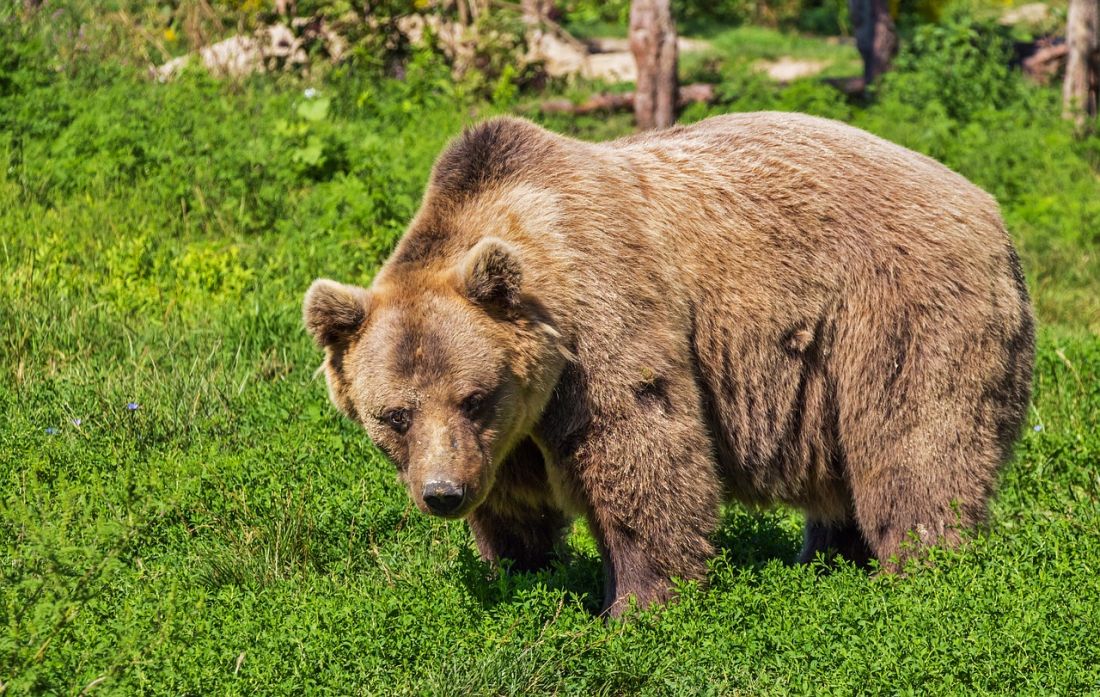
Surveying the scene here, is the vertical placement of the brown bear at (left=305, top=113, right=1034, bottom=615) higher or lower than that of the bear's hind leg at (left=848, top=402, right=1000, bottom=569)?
higher

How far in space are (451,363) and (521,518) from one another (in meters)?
1.00

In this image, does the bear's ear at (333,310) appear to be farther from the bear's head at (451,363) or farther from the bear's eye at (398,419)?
the bear's eye at (398,419)

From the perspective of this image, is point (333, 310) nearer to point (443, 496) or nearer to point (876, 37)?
point (443, 496)

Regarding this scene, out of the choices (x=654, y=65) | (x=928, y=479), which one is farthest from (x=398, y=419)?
(x=654, y=65)

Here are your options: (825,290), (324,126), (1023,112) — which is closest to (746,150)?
(825,290)

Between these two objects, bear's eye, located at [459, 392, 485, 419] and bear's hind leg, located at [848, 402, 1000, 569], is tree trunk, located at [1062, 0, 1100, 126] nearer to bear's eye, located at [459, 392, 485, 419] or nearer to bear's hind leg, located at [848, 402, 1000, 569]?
bear's hind leg, located at [848, 402, 1000, 569]

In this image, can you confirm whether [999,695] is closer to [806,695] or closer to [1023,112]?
[806,695]

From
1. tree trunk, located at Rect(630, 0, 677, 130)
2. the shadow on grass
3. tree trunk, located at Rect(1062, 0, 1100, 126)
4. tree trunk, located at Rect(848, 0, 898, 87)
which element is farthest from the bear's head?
tree trunk, located at Rect(848, 0, 898, 87)

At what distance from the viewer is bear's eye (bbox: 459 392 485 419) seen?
4898 millimetres

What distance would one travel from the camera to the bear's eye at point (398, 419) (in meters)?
4.93

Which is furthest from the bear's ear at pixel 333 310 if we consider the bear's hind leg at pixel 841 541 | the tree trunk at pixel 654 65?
the tree trunk at pixel 654 65

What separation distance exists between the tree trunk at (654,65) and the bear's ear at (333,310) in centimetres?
870

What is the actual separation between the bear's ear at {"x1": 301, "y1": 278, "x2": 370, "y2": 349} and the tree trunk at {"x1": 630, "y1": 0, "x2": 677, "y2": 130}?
343 inches

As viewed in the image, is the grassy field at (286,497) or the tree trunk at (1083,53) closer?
the grassy field at (286,497)
